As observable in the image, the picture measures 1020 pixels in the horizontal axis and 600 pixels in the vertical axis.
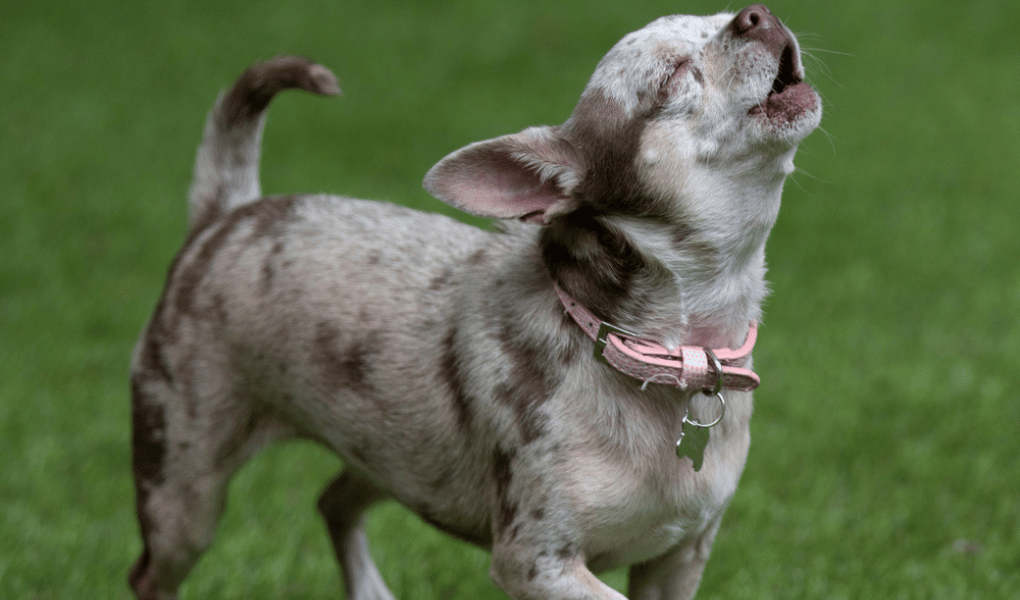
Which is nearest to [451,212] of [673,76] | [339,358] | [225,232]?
[225,232]

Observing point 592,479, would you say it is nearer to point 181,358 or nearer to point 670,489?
point 670,489

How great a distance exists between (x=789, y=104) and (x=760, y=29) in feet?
0.69

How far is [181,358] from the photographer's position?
147 inches

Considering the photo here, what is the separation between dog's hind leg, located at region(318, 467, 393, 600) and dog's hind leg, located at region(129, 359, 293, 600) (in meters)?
0.61

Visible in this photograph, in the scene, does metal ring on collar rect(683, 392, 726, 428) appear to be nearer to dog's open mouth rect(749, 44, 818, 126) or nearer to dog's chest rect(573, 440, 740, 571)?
dog's chest rect(573, 440, 740, 571)

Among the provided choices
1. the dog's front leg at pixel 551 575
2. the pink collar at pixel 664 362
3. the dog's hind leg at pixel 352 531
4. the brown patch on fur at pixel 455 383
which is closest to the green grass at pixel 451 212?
the dog's hind leg at pixel 352 531

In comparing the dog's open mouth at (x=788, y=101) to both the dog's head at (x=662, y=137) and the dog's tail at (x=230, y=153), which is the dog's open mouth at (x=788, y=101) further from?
the dog's tail at (x=230, y=153)

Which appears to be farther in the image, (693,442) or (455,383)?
(455,383)

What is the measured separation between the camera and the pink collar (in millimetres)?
2902

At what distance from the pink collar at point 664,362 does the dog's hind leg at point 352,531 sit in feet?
5.50

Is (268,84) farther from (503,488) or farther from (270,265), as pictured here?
(503,488)

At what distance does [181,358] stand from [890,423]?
3779mm

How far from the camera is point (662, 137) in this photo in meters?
2.88

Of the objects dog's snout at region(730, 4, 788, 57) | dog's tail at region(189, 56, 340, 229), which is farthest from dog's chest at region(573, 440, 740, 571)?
dog's tail at region(189, 56, 340, 229)
